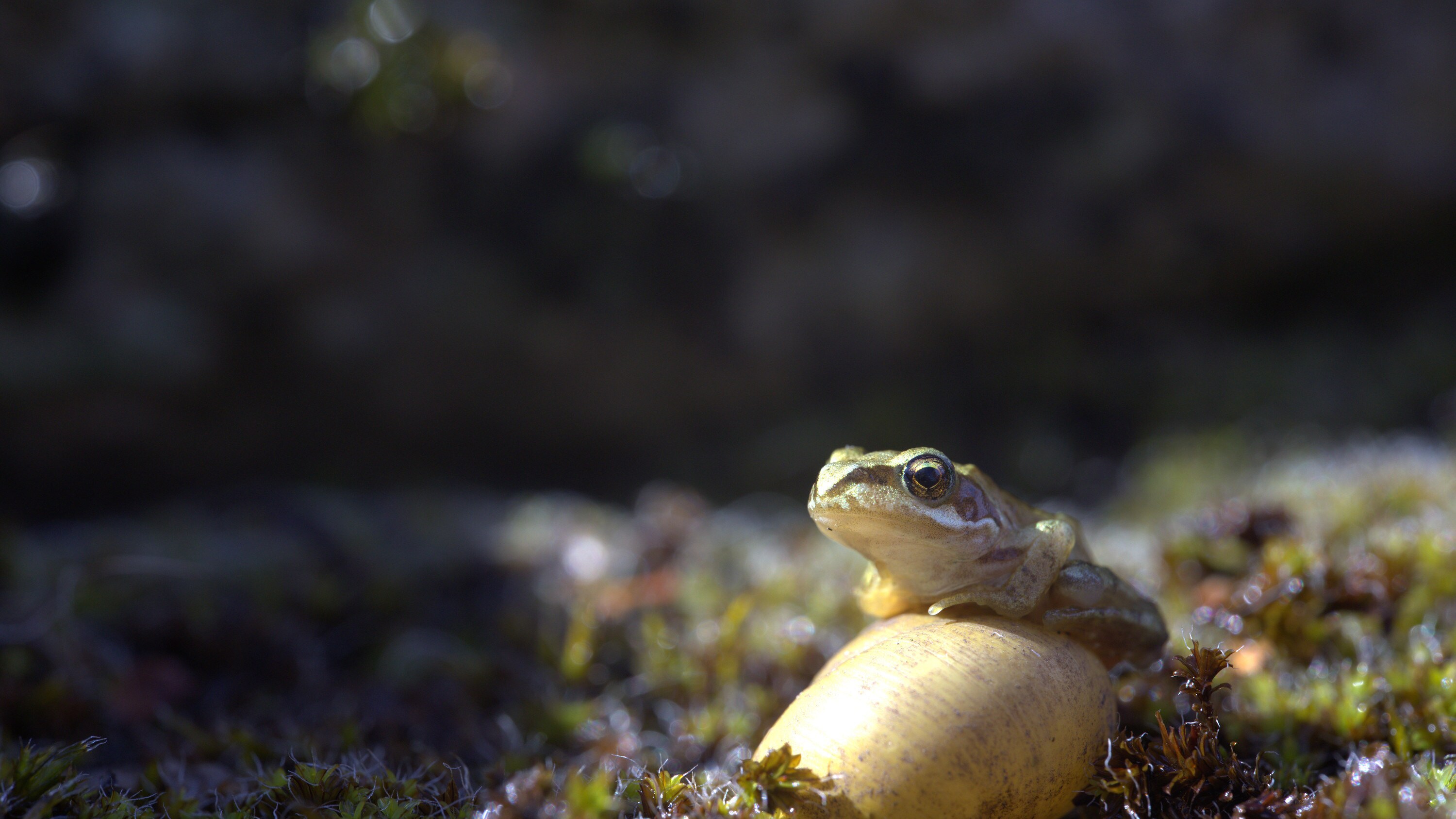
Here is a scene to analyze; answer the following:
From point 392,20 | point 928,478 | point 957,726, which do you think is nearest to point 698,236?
point 392,20

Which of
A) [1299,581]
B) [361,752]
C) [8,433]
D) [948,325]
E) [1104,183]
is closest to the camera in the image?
[361,752]

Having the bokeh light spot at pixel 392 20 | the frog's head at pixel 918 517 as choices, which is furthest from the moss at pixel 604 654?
the bokeh light spot at pixel 392 20

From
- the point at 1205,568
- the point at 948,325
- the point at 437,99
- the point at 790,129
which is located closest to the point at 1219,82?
the point at 948,325

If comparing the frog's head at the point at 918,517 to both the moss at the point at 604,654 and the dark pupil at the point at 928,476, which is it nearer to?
the dark pupil at the point at 928,476

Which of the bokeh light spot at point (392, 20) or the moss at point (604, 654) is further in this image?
the bokeh light spot at point (392, 20)

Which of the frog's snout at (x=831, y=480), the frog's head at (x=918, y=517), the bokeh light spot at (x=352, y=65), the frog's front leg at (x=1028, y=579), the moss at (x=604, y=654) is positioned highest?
the bokeh light spot at (x=352, y=65)

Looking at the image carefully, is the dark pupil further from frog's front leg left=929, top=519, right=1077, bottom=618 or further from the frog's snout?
frog's front leg left=929, top=519, right=1077, bottom=618

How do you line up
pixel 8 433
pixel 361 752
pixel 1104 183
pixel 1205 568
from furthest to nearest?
1. pixel 1104 183
2. pixel 8 433
3. pixel 1205 568
4. pixel 361 752

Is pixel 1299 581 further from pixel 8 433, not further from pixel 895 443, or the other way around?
pixel 8 433
